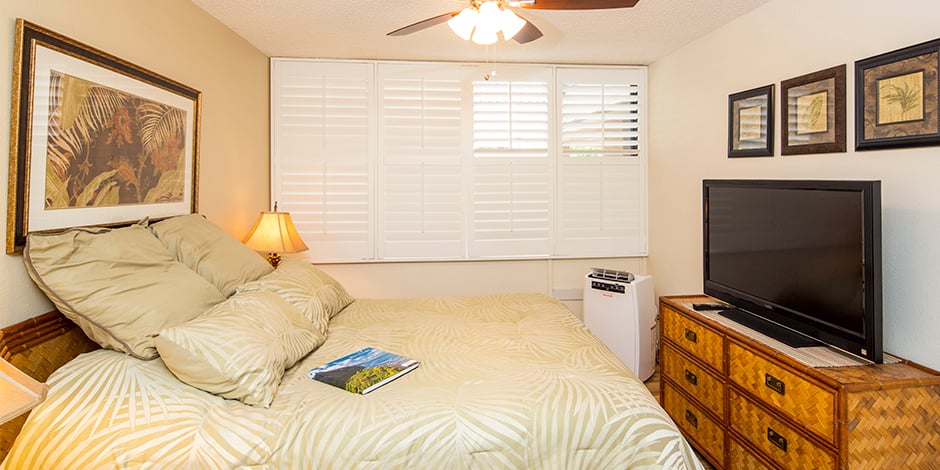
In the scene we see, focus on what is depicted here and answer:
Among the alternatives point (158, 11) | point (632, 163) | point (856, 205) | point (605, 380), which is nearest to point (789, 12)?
point (856, 205)

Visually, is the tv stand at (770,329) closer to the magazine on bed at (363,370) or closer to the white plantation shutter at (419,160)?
the magazine on bed at (363,370)

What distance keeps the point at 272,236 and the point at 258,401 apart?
6.23ft

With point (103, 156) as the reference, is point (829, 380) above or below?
below

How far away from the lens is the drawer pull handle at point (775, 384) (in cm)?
197

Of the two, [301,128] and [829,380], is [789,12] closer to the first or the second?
[829,380]

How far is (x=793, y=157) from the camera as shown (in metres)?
2.58

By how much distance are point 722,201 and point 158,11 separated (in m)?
3.00

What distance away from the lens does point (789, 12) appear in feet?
8.41

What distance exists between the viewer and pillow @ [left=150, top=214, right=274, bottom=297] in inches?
85.4

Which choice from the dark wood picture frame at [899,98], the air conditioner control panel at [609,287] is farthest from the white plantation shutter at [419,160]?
the dark wood picture frame at [899,98]

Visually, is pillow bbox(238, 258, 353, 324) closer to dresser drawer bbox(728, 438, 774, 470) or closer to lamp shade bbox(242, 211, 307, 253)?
lamp shade bbox(242, 211, 307, 253)

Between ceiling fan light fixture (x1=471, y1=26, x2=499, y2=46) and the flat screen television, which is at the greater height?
ceiling fan light fixture (x1=471, y1=26, x2=499, y2=46)

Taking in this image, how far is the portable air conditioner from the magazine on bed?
203cm

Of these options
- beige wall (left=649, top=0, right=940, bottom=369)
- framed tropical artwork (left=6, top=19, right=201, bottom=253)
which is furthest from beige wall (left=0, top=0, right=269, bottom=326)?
beige wall (left=649, top=0, right=940, bottom=369)
